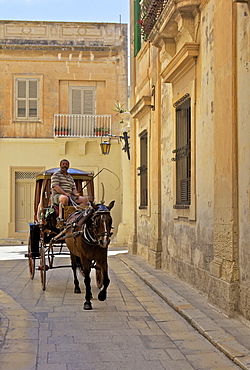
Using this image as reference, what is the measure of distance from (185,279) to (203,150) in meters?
2.47

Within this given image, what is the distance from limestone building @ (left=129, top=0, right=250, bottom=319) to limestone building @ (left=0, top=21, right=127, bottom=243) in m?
9.28

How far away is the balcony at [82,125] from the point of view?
23.9 metres

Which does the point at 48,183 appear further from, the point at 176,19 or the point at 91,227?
the point at 176,19

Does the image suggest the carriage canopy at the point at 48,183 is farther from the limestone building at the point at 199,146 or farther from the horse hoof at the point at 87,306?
the horse hoof at the point at 87,306

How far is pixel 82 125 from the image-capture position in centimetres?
2400

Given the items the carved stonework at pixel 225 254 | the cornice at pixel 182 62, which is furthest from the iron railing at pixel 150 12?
the carved stonework at pixel 225 254

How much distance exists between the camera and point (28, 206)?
24.1 meters

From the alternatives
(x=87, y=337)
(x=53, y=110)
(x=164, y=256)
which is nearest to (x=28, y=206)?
(x=53, y=110)

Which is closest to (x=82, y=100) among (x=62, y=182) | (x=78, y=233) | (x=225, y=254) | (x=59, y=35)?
(x=59, y=35)

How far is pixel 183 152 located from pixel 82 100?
14.5m

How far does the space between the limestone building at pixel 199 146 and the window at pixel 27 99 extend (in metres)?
10.2

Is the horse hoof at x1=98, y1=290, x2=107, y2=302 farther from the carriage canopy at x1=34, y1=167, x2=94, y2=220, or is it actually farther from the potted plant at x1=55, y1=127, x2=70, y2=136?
the potted plant at x1=55, y1=127, x2=70, y2=136

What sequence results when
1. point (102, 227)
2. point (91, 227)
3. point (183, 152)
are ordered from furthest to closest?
point (183, 152) → point (91, 227) → point (102, 227)

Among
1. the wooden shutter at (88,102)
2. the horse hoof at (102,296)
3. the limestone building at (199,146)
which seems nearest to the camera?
the limestone building at (199,146)
